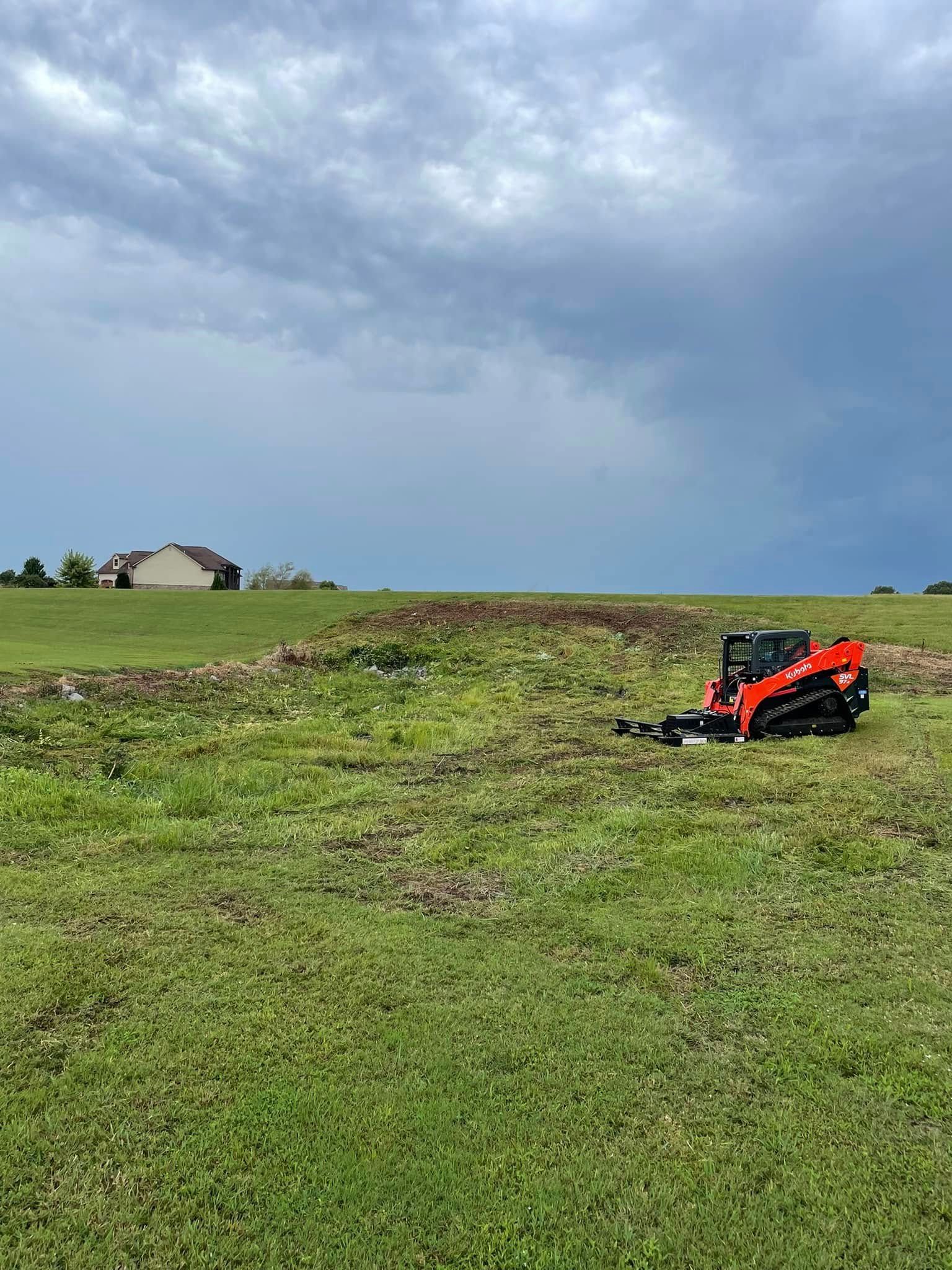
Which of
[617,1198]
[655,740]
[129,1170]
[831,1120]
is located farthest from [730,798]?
[129,1170]

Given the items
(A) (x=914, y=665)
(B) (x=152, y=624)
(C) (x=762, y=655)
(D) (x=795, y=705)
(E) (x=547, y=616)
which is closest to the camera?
(D) (x=795, y=705)

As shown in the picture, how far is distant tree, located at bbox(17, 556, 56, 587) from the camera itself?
76750 mm

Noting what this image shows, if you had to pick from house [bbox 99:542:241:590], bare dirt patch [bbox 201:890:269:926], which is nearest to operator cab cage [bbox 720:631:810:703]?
bare dirt patch [bbox 201:890:269:926]

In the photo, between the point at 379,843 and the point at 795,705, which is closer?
the point at 379,843

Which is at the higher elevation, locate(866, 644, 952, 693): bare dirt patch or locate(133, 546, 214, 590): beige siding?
locate(133, 546, 214, 590): beige siding

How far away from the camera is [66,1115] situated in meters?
3.57

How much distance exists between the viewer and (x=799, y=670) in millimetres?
13297

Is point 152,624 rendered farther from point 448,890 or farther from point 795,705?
point 448,890

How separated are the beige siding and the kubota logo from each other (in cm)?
7101

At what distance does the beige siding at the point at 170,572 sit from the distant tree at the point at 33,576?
356 inches

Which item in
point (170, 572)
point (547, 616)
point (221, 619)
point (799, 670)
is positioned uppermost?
point (170, 572)

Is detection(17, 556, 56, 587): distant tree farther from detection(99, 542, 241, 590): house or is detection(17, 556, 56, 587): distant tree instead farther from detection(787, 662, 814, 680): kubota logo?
detection(787, 662, 814, 680): kubota logo

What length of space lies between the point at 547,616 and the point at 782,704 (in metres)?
17.2

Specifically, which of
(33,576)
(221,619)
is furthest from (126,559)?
(221,619)
